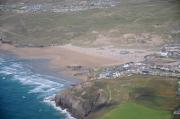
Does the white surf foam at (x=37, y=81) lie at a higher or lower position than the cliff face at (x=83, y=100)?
lower

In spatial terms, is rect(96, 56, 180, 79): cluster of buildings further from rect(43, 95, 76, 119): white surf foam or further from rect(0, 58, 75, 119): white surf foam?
rect(43, 95, 76, 119): white surf foam

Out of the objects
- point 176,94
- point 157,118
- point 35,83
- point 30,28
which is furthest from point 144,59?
point 30,28

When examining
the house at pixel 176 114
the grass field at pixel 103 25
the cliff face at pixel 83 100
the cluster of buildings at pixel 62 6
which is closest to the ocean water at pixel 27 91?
the cliff face at pixel 83 100

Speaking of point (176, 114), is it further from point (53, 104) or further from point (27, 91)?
point (27, 91)

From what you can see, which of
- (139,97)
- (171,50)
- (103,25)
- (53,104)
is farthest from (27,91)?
(103,25)

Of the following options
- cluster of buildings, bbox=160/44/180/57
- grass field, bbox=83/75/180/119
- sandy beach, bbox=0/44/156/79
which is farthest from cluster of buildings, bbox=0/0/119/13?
grass field, bbox=83/75/180/119

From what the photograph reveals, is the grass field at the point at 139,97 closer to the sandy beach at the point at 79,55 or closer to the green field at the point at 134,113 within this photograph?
the green field at the point at 134,113
